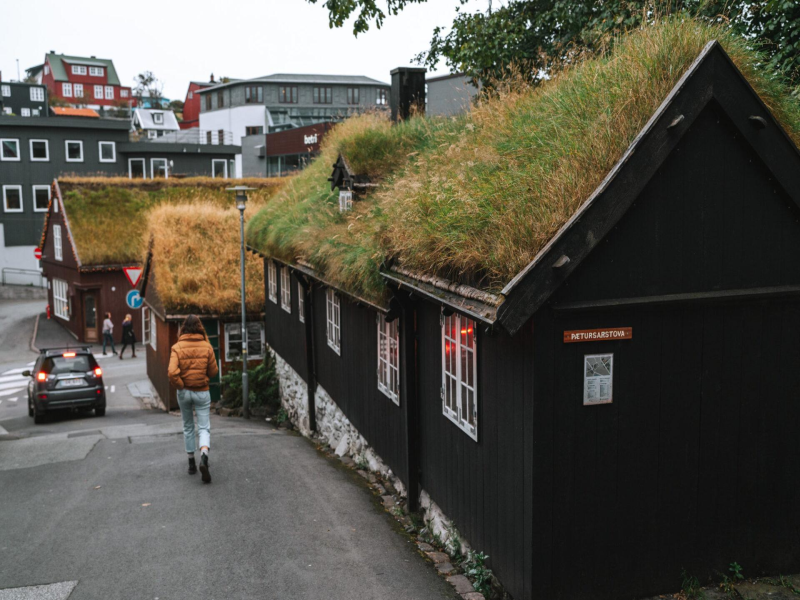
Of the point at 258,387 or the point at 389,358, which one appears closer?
the point at 389,358

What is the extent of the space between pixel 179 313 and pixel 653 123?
17.4 meters

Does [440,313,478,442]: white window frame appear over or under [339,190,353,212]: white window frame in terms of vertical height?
under

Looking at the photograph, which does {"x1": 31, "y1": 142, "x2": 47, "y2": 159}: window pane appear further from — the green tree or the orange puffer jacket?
the orange puffer jacket

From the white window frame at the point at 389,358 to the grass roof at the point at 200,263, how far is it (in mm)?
12422

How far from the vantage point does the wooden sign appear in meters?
5.31

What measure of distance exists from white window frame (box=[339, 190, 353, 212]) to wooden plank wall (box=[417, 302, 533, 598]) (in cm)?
483

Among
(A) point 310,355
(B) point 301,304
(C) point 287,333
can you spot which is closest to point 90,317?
(C) point 287,333

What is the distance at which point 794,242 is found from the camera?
19.3 feet

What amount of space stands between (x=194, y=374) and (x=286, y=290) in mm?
8598

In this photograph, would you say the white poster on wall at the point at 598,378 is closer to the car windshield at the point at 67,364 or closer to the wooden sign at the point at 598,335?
the wooden sign at the point at 598,335

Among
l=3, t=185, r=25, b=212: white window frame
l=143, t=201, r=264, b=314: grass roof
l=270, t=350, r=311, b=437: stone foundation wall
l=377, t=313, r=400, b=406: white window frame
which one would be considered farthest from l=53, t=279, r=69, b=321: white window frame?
l=377, t=313, r=400, b=406: white window frame

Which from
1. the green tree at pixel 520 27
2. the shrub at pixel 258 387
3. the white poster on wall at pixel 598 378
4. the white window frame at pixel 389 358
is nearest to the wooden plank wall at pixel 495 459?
the white poster on wall at pixel 598 378

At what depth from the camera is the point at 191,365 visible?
9.23 meters

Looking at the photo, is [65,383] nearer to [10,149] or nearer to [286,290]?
[286,290]
